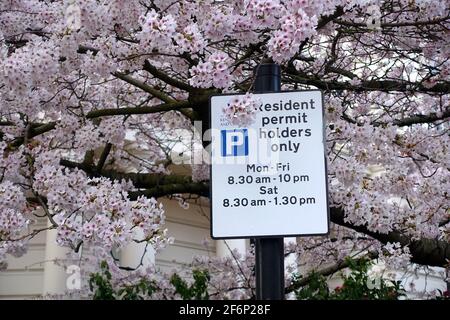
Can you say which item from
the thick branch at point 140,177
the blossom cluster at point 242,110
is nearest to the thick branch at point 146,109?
the thick branch at point 140,177

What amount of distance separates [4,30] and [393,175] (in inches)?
125

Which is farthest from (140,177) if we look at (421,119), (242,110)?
(242,110)

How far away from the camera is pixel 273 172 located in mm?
2367

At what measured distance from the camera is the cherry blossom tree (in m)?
3.40

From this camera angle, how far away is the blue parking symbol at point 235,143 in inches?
94.4

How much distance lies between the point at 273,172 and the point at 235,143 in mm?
183

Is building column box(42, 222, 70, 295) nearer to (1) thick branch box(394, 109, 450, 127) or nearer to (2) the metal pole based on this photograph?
(1) thick branch box(394, 109, 450, 127)

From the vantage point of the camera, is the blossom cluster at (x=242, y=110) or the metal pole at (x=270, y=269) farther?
the blossom cluster at (x=242, y=110)

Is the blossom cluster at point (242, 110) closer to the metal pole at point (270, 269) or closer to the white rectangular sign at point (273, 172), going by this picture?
the white rectangular sign at point (273, 172)

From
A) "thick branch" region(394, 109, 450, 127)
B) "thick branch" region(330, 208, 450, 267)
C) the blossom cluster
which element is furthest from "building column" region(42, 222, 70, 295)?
the blossom cluster

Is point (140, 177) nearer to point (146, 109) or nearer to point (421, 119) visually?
point (146, 109)

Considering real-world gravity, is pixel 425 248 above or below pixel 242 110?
below

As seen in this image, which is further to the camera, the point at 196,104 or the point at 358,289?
the point at 196,104
